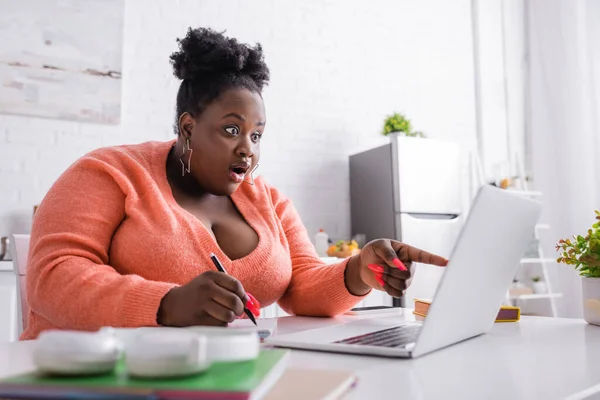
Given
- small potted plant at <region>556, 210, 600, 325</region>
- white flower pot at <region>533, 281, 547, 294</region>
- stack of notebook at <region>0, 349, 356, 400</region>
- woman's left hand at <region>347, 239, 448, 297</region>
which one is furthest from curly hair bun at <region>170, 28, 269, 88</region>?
white flower pot at <region>533, 281, 547, 294</region>

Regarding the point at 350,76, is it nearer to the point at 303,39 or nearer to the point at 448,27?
the point at 303,39

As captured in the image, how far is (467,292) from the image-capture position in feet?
2.24

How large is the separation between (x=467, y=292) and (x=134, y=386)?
480 mm

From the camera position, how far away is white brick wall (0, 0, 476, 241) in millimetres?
2553

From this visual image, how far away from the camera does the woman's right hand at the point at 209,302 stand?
0.73 meters

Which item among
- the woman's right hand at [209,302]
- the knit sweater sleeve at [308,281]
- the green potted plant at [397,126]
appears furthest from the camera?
the green potted plant at [397,126]

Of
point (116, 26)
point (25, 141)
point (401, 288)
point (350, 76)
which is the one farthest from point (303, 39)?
point (401, 288)

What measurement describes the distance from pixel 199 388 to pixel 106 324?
0.57 metres

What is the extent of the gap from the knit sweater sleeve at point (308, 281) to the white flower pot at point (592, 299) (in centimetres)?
42

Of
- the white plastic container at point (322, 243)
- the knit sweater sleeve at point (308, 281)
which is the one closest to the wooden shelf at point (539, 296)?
the white plastic container at point (322, 243)

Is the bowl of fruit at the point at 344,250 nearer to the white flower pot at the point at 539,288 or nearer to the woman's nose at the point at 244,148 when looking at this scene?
the white flower pot at the point at 539,288

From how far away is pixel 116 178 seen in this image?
1068 millimetres

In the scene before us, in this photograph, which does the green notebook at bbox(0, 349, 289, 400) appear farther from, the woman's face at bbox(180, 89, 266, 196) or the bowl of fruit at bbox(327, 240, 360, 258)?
the bowl of fruit at bbox(327, 240, 360, 258)

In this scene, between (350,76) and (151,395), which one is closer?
(151,395)
